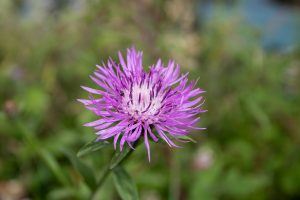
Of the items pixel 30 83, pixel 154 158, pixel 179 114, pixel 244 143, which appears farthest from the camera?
pixel 30 83

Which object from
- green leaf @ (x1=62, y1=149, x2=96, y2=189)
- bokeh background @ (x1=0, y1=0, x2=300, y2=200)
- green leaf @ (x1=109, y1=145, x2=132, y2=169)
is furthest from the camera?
bokeh background @ (x1=0, y1=0, x2=300, y2=200)

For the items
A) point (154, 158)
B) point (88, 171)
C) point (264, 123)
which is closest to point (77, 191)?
point (88, 171)

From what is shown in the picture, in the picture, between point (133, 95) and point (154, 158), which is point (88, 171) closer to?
point (133, 95)

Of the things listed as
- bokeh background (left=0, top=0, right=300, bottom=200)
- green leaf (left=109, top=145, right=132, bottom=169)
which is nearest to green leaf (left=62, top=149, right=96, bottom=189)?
green leaf (left=109, top=145, right=132, bottom=169)

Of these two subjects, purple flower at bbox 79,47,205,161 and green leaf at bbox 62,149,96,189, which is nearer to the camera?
purple flower at bbox 79,47,205,161

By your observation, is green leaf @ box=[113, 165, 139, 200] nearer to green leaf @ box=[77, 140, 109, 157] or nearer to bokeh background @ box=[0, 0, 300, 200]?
green leaf @ box=[77, 140, 109, 157]

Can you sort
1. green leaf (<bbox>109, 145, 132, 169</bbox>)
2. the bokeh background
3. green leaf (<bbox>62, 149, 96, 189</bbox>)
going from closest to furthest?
green leaf (<bbox>109, 145, 132, 169</bbox>)
green leaf (<bbox>62, 149, 96, 189</bbox>)
the bokeh background
